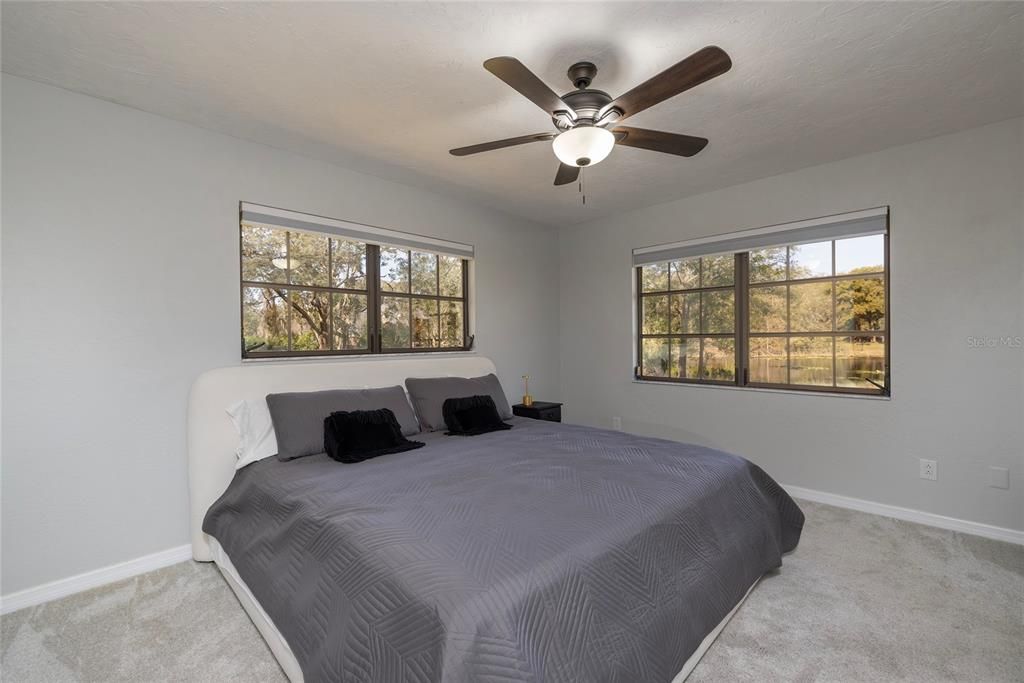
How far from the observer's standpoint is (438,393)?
3.22 meters

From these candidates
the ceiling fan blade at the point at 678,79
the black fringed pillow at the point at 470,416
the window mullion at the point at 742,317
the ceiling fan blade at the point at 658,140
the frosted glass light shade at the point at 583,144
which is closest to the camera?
the ceiling fan blade at the point at 678,79

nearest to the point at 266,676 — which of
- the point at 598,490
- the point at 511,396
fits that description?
the point at 598,490

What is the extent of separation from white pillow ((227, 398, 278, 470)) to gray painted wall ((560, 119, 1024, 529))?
10.6ft

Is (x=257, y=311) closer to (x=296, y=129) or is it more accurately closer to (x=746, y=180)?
(x=296, y=129)

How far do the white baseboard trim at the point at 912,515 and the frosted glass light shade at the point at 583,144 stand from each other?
3.07 metres

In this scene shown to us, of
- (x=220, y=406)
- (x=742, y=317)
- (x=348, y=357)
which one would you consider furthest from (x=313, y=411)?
(x=742, y=317)

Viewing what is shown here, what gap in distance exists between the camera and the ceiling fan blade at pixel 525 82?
1.54 meters

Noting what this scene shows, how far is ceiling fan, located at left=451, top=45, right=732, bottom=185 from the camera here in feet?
5.16

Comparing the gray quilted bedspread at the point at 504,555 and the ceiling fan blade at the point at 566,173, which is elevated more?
the ceiling fan blade at the point at 566,173

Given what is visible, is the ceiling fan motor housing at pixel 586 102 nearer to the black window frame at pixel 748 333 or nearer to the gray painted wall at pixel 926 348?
the gray painted wall at pixel 926 348

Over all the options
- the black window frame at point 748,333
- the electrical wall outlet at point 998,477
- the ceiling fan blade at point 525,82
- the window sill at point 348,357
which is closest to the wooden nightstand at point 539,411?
the window sill at point 348,357

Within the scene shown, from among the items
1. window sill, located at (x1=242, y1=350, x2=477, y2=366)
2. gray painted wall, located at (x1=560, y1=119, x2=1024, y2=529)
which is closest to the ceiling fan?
gray painted wall, located at (x1=560, y1=119, x2=1024, y2=529)

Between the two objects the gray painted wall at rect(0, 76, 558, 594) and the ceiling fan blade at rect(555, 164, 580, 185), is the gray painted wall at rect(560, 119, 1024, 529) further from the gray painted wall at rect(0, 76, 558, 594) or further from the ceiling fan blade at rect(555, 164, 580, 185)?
the gray painted wall at rect(0, 76, 558, 594)

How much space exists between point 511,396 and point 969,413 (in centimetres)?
331
